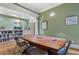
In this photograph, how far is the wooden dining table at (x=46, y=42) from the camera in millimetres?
1678

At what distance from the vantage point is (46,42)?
1.77 meters

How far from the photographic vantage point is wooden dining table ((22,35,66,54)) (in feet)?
5.50

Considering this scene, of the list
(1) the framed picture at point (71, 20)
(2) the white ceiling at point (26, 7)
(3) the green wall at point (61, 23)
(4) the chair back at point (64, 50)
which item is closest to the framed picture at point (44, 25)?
(3) the green wall at point (61, 23)

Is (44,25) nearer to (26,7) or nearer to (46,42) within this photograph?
(46,42)

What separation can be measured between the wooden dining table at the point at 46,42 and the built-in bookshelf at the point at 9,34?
0.39 feet

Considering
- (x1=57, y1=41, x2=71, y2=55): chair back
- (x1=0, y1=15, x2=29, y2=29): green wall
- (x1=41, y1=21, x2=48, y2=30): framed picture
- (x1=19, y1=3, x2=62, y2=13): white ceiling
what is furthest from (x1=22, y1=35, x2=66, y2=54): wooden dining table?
(x1=19, y1=3, x2=62, y2=13): white ceiling

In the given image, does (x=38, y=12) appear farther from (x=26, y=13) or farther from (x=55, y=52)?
(x=55, y=52)

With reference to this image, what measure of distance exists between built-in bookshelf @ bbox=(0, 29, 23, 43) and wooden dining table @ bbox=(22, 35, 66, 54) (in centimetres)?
12

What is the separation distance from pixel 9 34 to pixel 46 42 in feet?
2.22

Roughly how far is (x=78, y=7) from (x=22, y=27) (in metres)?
1.06

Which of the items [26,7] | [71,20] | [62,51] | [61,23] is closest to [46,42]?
[62,51]

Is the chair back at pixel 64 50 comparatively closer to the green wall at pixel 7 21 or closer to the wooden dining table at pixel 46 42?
the wooden dining table at pixel 46 42

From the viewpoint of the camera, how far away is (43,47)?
5.73 ft

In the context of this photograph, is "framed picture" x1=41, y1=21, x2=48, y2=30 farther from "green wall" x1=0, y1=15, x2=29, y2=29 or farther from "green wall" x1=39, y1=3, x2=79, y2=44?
"green wall" x1=0, y1=15, x2=29, y2=29
